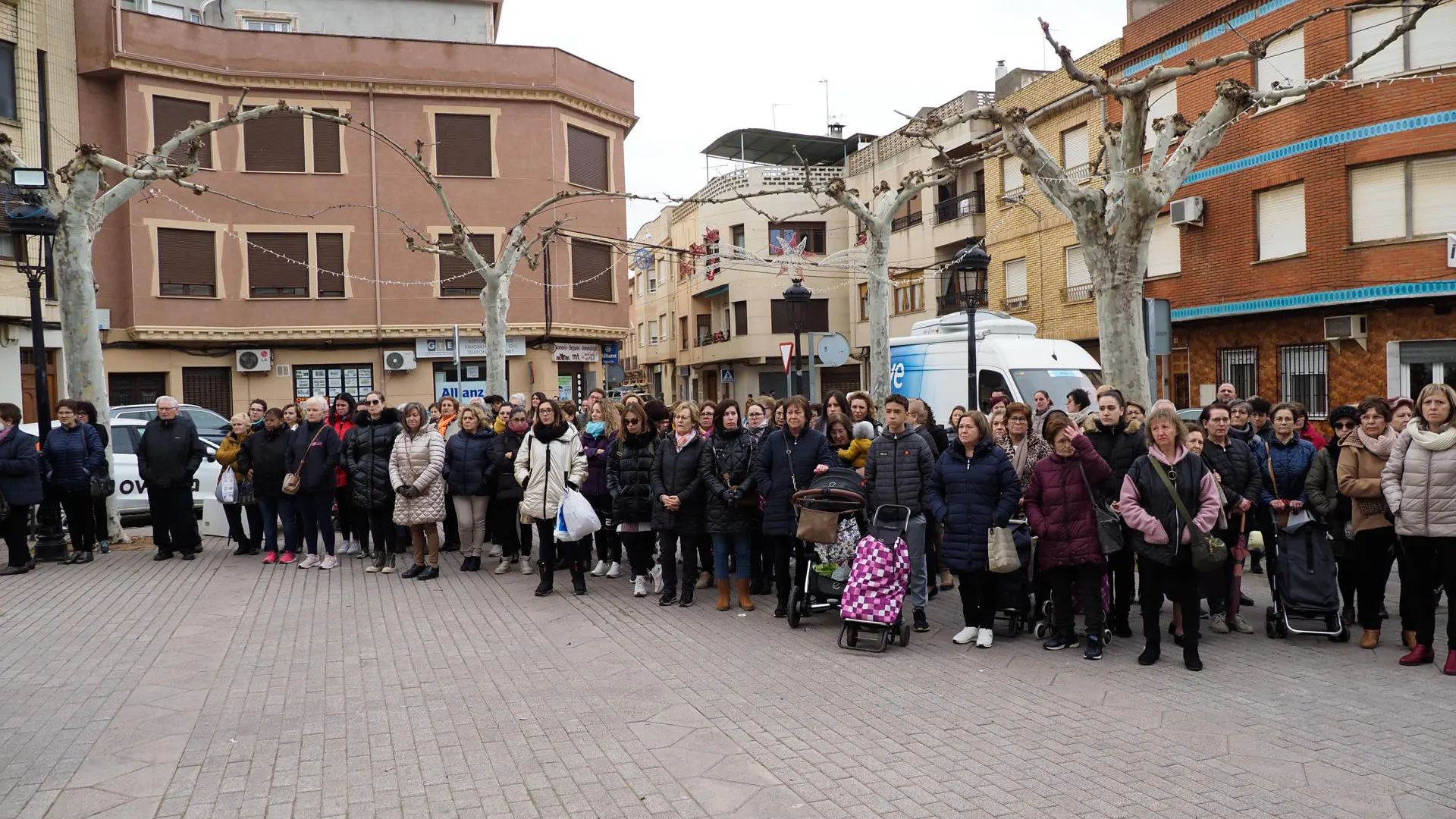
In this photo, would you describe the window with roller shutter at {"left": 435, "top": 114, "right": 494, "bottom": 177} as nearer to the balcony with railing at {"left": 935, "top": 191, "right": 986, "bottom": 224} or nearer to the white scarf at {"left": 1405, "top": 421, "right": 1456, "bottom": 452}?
the balcony with railing at {"left": 935, "top": 191, "right": 986, "bottom": 224}

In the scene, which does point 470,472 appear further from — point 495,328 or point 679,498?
point 495,328

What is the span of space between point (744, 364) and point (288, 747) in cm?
4171

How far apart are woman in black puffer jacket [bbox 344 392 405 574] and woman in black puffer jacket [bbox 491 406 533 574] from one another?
1.08 m

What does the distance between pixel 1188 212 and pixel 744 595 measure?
19652mm

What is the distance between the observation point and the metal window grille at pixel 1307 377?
2248 centimetres

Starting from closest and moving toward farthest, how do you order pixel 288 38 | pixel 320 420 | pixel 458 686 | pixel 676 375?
pixel 458 686, pixel 320 420, pixel 288 38, pixel 676 375

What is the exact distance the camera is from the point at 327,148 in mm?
27922

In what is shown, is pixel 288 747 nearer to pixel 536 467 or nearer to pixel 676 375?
pixel 536 467

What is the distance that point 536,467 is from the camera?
10.2m

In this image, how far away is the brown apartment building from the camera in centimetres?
2644

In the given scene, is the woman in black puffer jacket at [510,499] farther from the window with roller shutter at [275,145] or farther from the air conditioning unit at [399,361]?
the window with roller shutter at [275,145]

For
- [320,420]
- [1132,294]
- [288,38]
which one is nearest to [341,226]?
[288,38]

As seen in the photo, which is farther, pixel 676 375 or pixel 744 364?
pixel 676 375

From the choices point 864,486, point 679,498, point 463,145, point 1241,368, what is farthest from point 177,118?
point 1241,368
